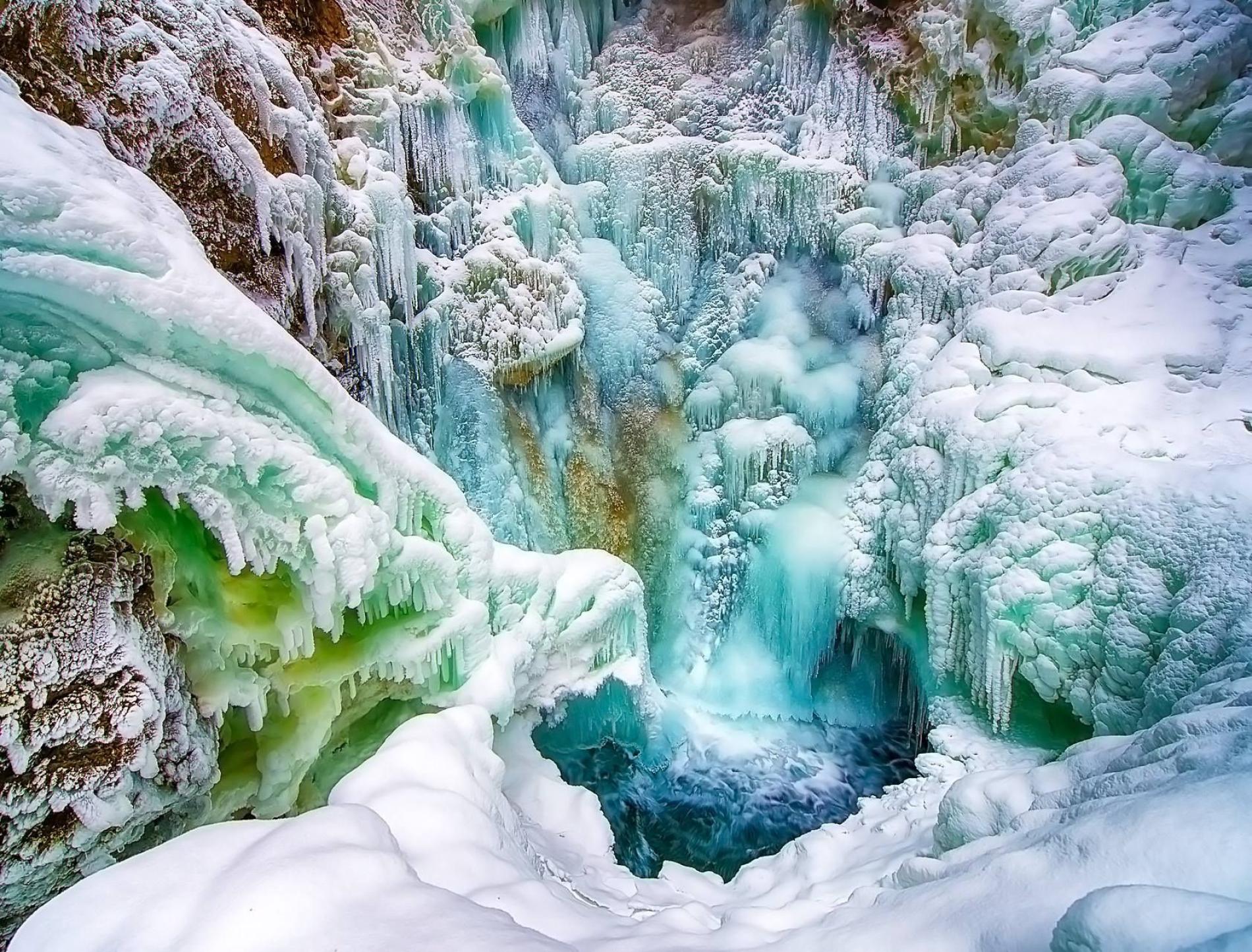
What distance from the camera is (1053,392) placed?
463 centimetres

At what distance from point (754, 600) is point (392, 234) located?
4.12 meters

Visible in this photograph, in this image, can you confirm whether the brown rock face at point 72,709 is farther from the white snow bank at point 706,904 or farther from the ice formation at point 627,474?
the white snow bank at point 706,904

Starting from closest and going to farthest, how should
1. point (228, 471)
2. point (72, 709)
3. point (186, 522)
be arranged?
point (72, 709), point (228, 471), point (186, 522)

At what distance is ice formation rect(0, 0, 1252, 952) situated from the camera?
2309mm

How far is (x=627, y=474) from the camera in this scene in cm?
675

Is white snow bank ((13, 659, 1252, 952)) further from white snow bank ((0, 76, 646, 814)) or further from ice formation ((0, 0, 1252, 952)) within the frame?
white snow bank ((0, 76, 646, 814))

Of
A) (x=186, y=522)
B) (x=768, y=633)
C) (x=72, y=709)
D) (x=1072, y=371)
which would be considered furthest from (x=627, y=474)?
(x=72, y=709)

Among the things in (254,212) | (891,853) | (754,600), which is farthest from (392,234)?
(891,853)

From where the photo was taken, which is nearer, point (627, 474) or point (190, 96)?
point (190, 96)

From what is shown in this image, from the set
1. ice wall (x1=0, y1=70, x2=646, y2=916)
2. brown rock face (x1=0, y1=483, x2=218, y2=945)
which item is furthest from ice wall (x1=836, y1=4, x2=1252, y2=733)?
brown rock face (x1=0, y1=483, x2=218, y2=945)

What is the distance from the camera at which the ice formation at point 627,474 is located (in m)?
2.31

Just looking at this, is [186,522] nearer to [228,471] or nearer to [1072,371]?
[228,471]

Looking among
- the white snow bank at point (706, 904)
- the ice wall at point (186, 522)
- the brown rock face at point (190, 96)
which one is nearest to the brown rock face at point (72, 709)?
the ice wall at point (186, 522)

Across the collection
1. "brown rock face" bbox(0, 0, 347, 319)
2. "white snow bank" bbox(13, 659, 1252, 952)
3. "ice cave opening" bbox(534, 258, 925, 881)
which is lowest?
"ice cave opening" bbox(534, 258, 925, 881)
